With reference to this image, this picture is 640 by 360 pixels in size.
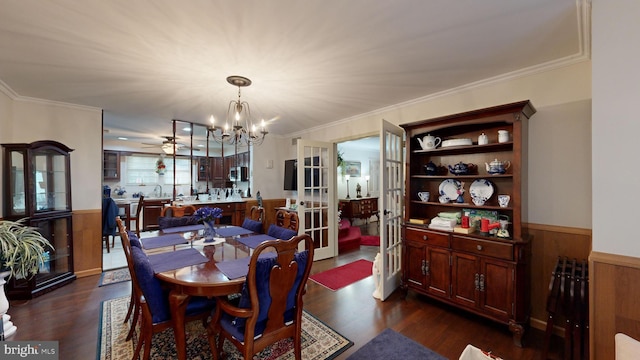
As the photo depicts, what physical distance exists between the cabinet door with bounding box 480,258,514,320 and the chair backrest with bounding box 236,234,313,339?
1.67m

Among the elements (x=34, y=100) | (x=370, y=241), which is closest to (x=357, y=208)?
(x=370, y=241)

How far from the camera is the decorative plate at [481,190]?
2.53 meters

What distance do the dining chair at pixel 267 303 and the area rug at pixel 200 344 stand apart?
0.29 metres

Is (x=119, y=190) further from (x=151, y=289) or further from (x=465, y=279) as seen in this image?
(x=465, y=279)

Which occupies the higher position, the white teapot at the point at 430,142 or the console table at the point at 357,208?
the white teapot at the point at 430,142

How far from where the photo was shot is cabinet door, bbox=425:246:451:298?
8.26 feet

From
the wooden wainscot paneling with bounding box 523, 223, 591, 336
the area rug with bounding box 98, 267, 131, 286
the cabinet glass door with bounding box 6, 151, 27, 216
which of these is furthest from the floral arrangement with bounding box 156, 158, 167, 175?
the wooden wainscot paneling with bounding box 523, 223, 591, 336

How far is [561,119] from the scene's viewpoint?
222 cm

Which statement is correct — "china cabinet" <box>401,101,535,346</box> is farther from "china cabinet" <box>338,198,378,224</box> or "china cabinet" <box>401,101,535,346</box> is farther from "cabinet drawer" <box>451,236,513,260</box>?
"china cabinet" <box>338,198,378,224</box>

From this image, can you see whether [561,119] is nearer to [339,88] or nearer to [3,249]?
[339,88]

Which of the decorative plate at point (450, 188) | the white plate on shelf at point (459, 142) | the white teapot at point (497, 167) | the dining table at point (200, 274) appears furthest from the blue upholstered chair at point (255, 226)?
the white teapot at point (497, 167)

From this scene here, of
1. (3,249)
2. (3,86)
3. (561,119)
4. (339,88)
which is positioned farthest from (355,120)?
(3,86)

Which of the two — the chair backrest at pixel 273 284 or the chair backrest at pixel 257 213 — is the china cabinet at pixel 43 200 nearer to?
the chair backrest at pixel 257 213

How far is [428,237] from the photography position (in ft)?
8.69
